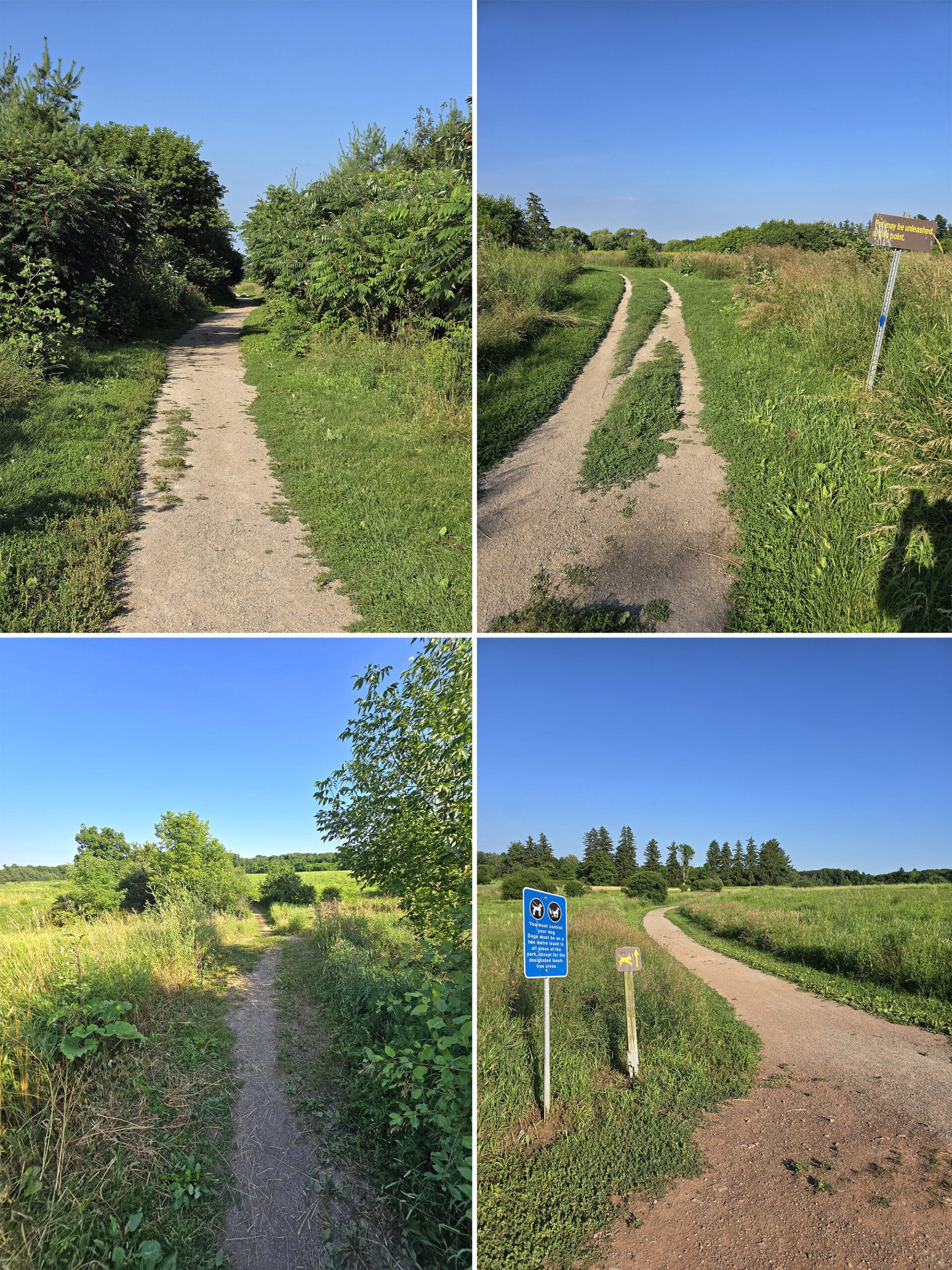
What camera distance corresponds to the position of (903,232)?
25.5ft

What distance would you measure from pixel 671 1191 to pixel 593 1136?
2.25ft

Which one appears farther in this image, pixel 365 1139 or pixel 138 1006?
pixel 138 1006

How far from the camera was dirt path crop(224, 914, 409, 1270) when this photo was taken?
3.70 m

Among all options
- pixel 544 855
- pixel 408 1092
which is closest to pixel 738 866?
pixel 544 855

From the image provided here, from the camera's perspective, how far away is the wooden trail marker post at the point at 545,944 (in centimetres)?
509

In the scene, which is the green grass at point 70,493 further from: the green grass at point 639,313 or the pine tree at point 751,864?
the pine tree at point 751,864

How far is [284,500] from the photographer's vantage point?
335 inches

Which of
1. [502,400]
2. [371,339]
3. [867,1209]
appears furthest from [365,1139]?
[371,339]

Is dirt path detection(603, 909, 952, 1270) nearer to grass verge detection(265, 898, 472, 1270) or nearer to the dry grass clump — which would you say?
grass verge detection(265, 898, 472, 1270)

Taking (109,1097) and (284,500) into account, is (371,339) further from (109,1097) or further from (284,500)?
(109,1097)

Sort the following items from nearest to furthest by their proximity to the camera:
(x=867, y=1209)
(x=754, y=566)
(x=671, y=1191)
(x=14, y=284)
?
(x=867, y=1209), (x=671, y=1191), (x=754, y=566), (x=14, y=284)

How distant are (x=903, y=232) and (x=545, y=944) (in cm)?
862

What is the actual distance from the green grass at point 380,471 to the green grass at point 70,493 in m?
1.93

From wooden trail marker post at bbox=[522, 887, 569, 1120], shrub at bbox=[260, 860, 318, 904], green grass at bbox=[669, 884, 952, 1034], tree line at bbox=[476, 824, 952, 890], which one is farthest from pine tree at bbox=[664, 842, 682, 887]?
wooden trail marker post at bbox=[522, 887, 569, 1120]
